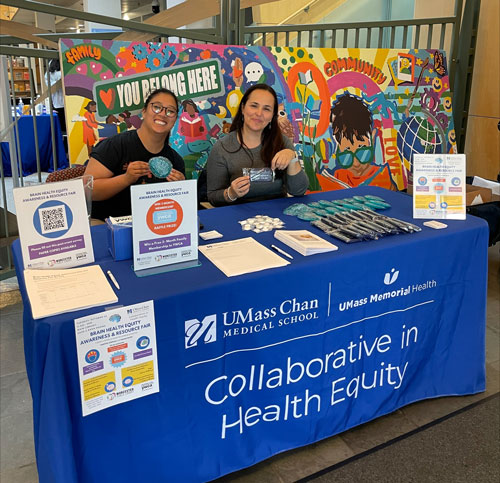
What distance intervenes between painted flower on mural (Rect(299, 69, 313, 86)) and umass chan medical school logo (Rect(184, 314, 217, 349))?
214cm

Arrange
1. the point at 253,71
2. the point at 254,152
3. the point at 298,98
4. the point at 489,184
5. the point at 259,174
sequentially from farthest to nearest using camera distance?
1. the point at 489,184
2. the point at 298,98
3. the point at 253,71
4. the point at 254,152
5. the point at 259,174

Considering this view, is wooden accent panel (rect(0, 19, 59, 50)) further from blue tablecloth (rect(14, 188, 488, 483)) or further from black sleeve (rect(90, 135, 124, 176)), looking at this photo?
blue tablecloth (rect(14, 188, 488, 483))

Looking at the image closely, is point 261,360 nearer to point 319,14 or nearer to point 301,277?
point 301,277

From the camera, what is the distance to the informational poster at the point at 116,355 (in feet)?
3.54

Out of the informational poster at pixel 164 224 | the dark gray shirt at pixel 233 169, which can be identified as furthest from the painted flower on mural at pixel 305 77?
the informational poster at pixel 164 224

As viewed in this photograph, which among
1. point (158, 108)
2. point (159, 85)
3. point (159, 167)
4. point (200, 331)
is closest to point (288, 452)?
point (200, 331)

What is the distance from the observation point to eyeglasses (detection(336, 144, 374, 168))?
3.24m

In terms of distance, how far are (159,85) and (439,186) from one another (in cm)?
157

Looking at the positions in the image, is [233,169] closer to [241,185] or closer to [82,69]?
[241,185]

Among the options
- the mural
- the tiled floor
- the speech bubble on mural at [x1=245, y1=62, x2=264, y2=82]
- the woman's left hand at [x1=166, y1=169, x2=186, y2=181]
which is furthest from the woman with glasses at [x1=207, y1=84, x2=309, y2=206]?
the tiled floor

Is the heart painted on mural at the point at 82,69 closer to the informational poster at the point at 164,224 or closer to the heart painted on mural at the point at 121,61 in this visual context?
the heart painted on mural at the point at 121,61

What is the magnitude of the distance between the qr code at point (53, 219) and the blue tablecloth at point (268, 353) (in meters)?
0.17

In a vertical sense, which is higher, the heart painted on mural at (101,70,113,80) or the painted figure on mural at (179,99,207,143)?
the heart painted on mural at (101,70,113,80)

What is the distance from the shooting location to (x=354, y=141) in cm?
326
